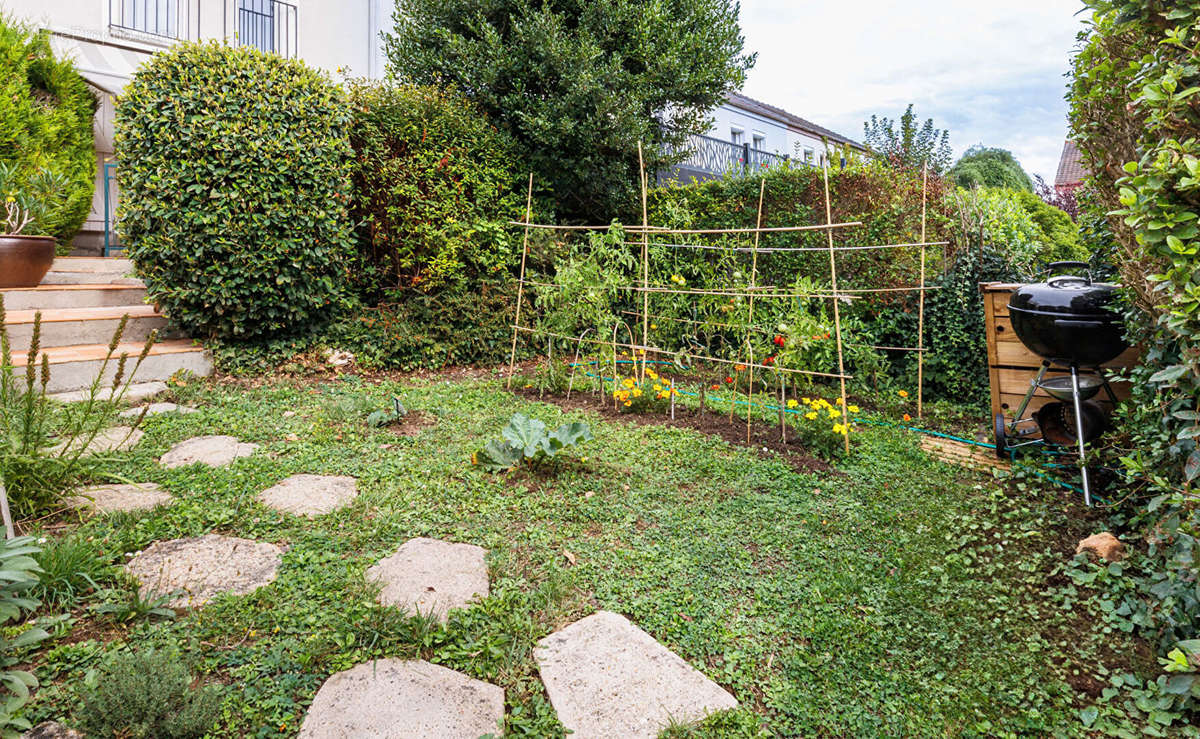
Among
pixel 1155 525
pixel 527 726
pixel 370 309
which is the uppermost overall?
pixel 370 309

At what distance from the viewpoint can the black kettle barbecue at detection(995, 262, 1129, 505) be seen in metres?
3.17

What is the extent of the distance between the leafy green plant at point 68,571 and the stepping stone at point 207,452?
119cm

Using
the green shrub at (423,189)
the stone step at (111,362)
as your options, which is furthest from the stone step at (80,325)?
the green shrub at (423,189)

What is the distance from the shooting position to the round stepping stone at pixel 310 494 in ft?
9.78

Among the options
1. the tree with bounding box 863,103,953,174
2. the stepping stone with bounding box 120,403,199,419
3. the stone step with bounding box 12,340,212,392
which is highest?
the tree with bounding box 863,103,953,174

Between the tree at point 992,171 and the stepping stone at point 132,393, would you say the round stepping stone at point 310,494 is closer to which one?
the stepping stone at point 132,393

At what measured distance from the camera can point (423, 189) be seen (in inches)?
243

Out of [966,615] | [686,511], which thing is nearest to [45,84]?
[686,511]

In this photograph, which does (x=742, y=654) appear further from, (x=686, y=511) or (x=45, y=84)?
(x=45, y=84)

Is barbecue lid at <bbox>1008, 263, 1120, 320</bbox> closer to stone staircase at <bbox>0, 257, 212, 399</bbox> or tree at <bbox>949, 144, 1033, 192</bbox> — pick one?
stone staircase at <bbox>0, 257, 212, 399</bbox>

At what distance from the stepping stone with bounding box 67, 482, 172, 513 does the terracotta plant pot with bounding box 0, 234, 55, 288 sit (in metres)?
4.13

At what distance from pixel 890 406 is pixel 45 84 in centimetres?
1035

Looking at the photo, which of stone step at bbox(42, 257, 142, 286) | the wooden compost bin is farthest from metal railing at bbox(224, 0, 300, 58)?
the wooden compost bin

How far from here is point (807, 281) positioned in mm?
4980
